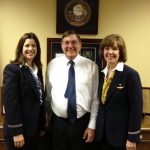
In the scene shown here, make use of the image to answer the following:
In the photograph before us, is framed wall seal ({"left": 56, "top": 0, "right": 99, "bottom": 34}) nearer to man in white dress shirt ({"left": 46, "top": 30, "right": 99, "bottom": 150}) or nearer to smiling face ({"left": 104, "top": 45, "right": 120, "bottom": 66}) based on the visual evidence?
man in white dress shirt ({"left": 46, "top": 30, "right": 99, "bottom": 150})

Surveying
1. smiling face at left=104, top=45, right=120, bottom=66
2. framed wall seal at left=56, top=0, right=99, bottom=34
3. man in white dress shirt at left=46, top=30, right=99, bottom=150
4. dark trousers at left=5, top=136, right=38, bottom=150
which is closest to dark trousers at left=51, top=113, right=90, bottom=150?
man in white dress shirt at left=46, top=30, right=99, bottom=150

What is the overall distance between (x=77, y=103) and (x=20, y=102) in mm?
437

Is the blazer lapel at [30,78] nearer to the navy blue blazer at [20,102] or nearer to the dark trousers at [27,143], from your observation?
the navy blue blazer at [20,102]

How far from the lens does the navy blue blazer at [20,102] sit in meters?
1.92

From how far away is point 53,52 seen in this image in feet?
9.23

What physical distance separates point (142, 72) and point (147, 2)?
2.34 ft

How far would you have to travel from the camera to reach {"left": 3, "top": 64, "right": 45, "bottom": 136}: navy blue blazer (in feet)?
6.29

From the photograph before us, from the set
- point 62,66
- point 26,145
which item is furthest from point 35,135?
point 62,66

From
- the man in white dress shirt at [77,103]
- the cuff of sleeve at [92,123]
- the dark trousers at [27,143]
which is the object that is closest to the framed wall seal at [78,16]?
the man in white dress shirt at [77,103]

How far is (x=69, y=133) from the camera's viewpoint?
6.91 feet

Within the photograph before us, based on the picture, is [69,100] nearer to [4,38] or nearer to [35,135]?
[35,135]

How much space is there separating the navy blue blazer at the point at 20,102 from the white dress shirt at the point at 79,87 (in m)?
0.18

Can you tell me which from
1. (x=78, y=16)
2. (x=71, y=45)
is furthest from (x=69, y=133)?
(x=78, y=16)

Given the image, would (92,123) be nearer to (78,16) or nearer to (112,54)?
(112,54)
